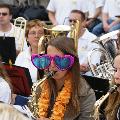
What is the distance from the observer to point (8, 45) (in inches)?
201

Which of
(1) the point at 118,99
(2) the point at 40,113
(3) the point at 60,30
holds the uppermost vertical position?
(3) the point at 60,30

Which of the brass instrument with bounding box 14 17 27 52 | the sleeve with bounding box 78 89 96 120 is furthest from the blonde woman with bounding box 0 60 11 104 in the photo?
the brass instrument with bounding box 14 17 27 52

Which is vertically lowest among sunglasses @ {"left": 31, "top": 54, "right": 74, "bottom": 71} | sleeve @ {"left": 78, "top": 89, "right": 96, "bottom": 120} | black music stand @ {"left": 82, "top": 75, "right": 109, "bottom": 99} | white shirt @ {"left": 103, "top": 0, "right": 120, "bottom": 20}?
sleeve @ {"left": 78, "top": 89, "right": 96, "bottom": 120}

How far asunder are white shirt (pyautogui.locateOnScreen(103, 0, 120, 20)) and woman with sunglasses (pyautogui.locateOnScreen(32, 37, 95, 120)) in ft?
13.6

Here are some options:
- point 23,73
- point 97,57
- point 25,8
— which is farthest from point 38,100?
point 25,8

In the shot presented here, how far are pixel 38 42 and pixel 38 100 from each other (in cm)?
147

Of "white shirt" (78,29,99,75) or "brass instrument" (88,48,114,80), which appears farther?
"white shirt" (78,29,99,75)

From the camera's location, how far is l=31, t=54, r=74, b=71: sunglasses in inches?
137

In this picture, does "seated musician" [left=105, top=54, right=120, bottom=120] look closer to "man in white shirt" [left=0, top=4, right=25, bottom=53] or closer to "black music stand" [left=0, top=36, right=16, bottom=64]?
"black music stand" [left=0, top=36, right=16, bottom=64]

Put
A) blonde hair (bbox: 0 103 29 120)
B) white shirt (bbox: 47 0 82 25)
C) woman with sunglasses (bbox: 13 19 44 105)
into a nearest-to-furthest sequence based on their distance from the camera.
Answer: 1. blonde hair (bbox: 0 103 29 120)
2. woman with sunglasses (bbox: 13 19 44 105)
3. white shirt (bbox: 47 0 82 25)

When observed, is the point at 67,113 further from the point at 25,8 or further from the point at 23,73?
the point at 25,8

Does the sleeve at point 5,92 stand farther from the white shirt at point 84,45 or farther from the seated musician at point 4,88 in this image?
the white shirt at point 84,45

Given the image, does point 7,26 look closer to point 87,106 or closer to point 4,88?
point 4,88

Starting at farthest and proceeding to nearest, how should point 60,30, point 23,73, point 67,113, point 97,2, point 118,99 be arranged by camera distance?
point 97,2, point 60,30, point 23,73, point 67,113, point 118,99
